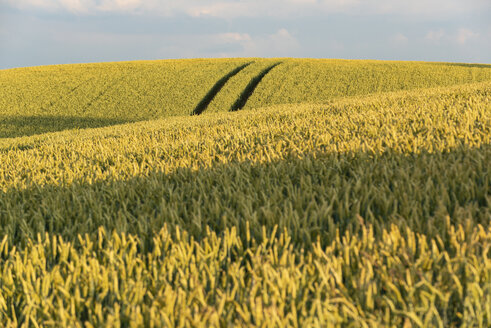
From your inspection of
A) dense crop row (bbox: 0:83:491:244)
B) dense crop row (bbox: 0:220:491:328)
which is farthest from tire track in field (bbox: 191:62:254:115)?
dense crop row (bbox: 0:220:491:328)

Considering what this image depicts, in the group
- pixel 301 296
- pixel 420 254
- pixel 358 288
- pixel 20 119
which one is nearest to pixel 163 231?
pixel 301 296

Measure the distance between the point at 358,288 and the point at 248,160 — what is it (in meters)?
2.20

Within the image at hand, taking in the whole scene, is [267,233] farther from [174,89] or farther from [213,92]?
[174,89]

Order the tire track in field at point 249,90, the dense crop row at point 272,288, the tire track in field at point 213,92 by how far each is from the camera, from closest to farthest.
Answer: the dense crop row at point 272,288, the tire track in field at point 249,90, the tire track in field at point 213,92

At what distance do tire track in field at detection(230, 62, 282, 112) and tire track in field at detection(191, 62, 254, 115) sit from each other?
2.18 meters

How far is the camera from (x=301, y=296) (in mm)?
1527

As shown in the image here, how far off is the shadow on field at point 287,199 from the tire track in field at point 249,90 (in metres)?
23.0

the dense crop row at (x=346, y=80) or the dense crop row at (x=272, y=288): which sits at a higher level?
the dense crop row at (x=346, y=80)

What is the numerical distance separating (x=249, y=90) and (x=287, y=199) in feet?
93.1

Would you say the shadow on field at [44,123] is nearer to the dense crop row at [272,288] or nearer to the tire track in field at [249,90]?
the tire track in field at [249,90]

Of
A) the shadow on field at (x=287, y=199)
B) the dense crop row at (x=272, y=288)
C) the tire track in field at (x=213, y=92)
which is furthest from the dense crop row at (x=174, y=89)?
the dense crop row at (x=272, y=288)

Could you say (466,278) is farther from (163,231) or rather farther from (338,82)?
(338,82)

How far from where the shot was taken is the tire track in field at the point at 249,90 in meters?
27.1

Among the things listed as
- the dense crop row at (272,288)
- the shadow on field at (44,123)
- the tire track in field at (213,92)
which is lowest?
the shadow on field at (44,123)
